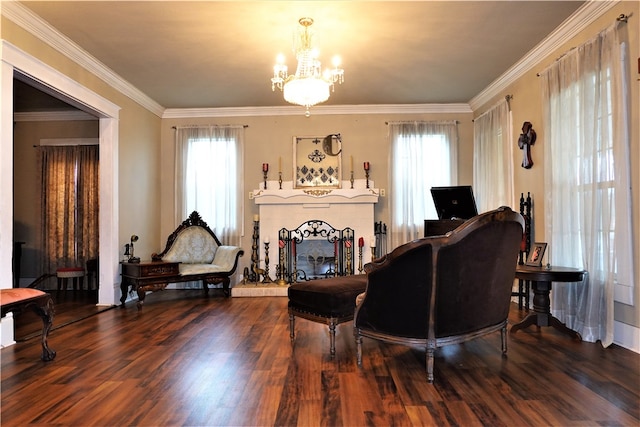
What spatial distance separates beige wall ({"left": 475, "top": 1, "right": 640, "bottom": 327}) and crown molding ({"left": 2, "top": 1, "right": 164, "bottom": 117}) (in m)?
5.05

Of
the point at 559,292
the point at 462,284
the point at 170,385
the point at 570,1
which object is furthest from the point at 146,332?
the point at 570,1

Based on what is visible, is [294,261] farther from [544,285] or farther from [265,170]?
[544,285]

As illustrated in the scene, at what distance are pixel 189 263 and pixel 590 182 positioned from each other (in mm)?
5064

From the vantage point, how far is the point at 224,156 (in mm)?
6578

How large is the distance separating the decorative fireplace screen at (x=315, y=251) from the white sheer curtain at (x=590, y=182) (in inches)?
122

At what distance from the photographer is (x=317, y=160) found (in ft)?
21.8

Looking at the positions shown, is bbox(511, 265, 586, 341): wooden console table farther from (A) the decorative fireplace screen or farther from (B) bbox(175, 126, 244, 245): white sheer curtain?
(B) bbox(175, 126, 244, 245): white sheer curtain

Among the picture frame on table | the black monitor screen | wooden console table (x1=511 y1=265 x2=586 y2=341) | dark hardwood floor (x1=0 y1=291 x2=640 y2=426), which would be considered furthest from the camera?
the black monitor screen

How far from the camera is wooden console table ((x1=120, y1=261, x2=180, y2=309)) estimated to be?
495 cm

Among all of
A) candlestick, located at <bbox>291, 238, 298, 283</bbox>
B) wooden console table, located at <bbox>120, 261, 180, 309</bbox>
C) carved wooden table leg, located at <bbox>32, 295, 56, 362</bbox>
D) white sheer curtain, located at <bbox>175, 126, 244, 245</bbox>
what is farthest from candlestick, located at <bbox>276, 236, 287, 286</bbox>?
carved wooden table leg, located at <bbox>32, 295, 56, 362</bbox>

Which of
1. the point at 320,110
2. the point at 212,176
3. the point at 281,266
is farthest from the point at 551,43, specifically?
the point at 212,176

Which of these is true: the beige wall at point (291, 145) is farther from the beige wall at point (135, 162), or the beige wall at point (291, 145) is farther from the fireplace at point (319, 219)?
the fireplace at point (319, 219)

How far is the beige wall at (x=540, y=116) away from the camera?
9.99ft

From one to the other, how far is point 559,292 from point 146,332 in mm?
3947
